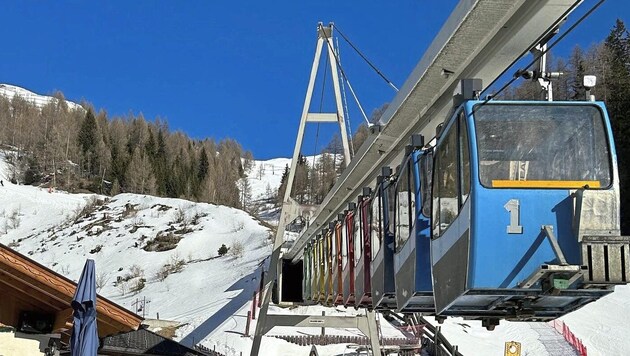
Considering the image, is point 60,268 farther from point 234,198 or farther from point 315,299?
point 234,198

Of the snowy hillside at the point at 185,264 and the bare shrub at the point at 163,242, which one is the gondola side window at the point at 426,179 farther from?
the bare shrub at the point at 163,242

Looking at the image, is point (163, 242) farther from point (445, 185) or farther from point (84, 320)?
point (445, 185)

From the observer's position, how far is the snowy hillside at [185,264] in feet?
82.2

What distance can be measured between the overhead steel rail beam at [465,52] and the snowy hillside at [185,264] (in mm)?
15586

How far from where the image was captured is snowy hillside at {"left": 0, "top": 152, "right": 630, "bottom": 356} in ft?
82.2

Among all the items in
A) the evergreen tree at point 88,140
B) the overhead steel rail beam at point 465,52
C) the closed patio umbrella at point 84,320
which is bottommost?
the closed patio umbrella at point 84,320

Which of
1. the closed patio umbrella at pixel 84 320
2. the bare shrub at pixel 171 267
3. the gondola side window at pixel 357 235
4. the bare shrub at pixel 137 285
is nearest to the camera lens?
the closed patio umbrella at pixel 84 320

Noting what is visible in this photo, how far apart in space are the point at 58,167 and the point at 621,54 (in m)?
63.3

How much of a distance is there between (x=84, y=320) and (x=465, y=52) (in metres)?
5.17

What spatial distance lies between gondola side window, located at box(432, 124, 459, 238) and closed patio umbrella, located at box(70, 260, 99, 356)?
4279 millimetres

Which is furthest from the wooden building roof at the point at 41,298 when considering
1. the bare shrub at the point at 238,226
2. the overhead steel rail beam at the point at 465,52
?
the bare shrub at the point at 238,226

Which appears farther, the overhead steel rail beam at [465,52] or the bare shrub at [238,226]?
the bare shrub at [238,226]

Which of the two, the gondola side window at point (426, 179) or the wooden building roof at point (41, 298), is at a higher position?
the gondola side window at point (426, 179)

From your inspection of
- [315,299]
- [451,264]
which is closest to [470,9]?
[451,264]
